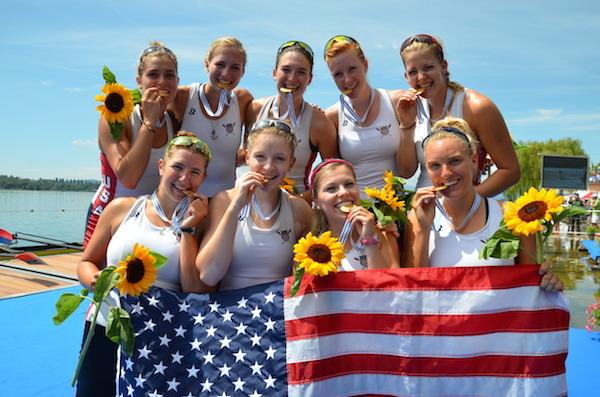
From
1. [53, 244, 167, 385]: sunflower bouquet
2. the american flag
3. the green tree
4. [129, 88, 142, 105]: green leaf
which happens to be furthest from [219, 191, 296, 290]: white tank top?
the green tree

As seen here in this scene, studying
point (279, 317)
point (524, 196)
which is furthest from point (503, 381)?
point (279, 317)

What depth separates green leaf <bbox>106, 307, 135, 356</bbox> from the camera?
107 inches

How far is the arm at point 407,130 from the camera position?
3.58 m

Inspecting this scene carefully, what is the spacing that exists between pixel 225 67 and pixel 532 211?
2.66m

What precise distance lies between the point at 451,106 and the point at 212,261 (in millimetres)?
2082

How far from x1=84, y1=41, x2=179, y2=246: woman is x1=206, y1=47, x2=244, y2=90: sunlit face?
37 centimetres

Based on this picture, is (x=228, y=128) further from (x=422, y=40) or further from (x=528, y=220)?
(x=528, y=220)

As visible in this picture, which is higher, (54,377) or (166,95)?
(166,95)

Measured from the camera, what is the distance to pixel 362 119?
12.9ft

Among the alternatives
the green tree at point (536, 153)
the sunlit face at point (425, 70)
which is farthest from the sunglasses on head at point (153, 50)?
the green tree at point (536, 153)

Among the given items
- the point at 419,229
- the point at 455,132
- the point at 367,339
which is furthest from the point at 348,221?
the point at 455,132

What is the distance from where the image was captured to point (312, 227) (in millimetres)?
3141

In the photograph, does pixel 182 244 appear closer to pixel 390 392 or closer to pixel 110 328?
pixel 110 328

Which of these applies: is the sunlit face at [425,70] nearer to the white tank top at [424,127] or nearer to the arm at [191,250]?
the white tank top at [424,127]
